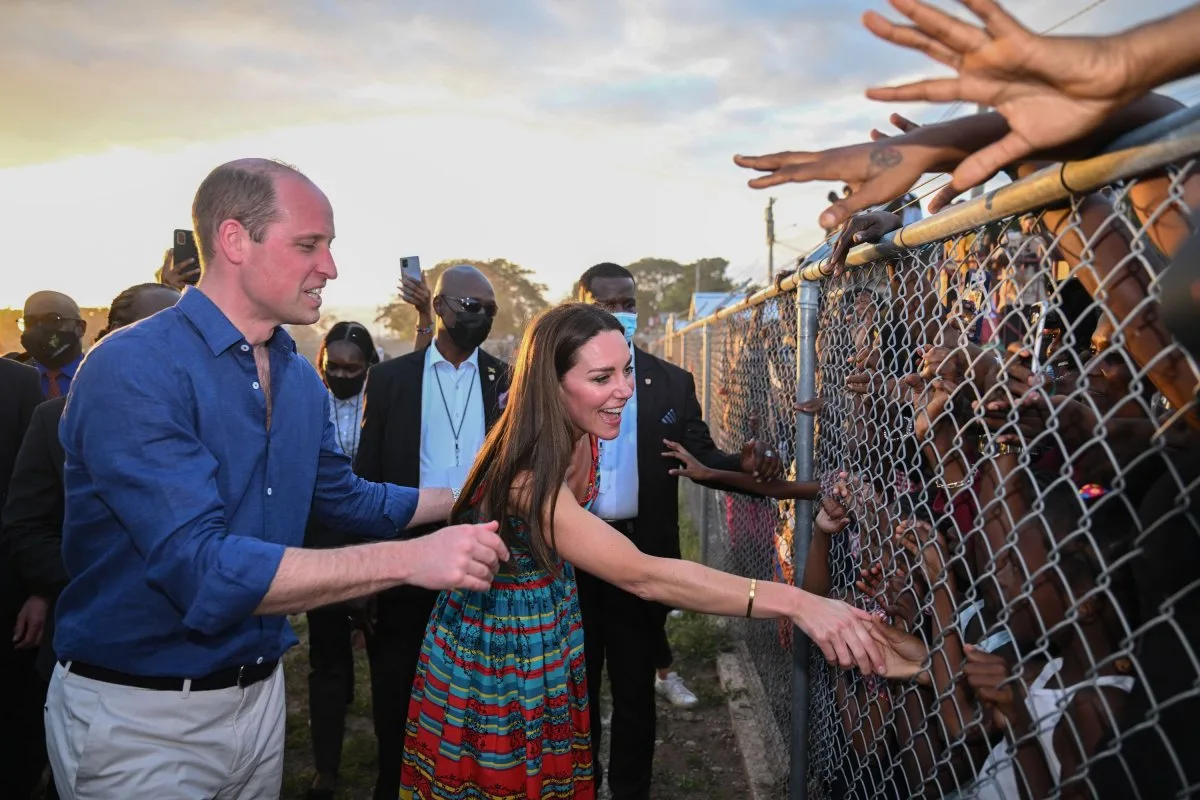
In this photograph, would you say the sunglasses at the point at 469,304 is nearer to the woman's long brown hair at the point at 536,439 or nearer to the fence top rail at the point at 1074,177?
the woman's long brown hair at the point at 536,439

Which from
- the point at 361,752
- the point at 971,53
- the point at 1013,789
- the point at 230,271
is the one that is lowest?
the point at 361,752

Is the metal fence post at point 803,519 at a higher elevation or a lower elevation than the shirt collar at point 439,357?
lower

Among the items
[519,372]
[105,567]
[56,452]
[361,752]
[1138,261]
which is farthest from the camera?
[361,752]

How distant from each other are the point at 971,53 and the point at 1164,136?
29 cm

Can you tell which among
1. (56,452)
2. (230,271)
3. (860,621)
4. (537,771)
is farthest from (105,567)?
(860,621)

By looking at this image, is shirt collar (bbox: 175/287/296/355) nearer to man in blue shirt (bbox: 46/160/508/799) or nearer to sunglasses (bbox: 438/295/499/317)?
man in blue shirt (bbox: 46/160/508/799)

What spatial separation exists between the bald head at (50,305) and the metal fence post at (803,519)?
4570 millimetres

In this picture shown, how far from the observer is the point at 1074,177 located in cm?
117

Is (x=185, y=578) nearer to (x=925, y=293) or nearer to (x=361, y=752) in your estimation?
(x=925, y=293)

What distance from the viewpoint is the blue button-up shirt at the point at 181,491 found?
5.87 ft

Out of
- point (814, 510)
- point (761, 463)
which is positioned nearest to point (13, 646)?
point (761, 463)

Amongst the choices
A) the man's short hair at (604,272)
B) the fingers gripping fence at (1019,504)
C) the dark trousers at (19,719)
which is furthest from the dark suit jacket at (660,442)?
the dark trousers at (19,719)

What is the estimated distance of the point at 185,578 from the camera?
178 centimetres

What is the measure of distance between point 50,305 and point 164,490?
152 inches
